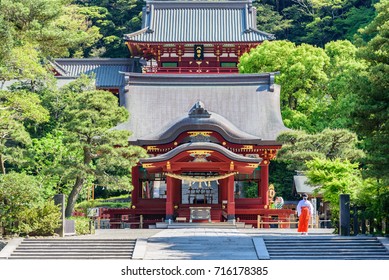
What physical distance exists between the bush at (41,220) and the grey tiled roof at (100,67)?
3132 centimetres

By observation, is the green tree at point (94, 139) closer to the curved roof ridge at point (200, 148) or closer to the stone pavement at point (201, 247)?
the curved roof ridge at point (200, 148)

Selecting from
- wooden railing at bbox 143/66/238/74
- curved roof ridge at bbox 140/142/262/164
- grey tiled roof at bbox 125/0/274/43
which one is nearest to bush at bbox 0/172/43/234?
curved roof ridge at bbox 140/142/262/164

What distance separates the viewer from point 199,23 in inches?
2299

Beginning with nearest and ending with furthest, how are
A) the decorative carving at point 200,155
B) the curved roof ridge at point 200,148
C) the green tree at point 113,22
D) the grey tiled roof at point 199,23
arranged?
1. the curved roof ridge at point 200,148
2. the decorative carving at point 200,155
3. the grey tiled roof at point 199,23
4. the green tree at point 113,22

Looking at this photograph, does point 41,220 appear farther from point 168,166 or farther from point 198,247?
point 168,166

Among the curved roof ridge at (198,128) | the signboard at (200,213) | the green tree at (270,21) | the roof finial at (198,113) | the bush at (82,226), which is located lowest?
the bush at (82,226)

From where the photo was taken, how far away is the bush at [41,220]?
26391mm

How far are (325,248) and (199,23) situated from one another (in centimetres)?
3615

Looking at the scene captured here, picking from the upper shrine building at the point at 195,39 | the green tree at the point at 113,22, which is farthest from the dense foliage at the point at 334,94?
the green tree at the point at 113,22

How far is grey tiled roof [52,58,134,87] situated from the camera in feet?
192

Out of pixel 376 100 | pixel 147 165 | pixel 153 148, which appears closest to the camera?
pixel 376 100

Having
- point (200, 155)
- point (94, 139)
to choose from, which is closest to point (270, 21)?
point (200, 155)

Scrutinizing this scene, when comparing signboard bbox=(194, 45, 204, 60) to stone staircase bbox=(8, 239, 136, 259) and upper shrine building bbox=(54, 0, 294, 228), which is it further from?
stone staircase bbox=(8, 239, 136, 259)

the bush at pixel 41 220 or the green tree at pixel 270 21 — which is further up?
the green tree at pixel 270 21
